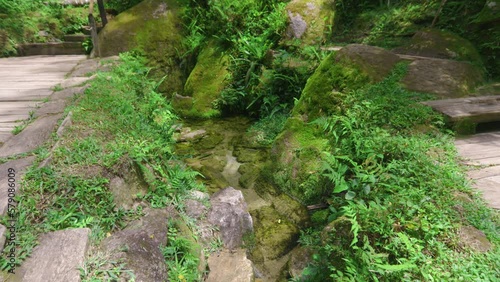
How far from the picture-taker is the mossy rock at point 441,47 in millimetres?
5863

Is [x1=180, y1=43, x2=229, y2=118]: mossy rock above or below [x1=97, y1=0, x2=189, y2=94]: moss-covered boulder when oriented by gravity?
below

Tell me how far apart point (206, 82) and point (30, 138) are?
A: 16.4 feet

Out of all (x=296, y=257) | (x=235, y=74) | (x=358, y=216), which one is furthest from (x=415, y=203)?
(x=235, y=74)

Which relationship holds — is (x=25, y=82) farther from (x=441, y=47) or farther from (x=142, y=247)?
(x=441, y=47)

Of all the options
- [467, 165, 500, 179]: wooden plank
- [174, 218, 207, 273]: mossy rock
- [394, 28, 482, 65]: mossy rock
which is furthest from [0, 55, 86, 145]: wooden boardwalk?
[394, 28, 482, 65]: mossy rock

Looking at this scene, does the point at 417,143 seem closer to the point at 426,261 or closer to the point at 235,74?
the point at 426,261

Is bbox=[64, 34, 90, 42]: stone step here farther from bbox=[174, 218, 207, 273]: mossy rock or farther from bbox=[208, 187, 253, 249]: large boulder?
bbox=[174, 218, 207, 273]: mossy rock

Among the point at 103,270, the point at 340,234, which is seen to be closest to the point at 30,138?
the point at 103,270

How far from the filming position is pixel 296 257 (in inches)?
154

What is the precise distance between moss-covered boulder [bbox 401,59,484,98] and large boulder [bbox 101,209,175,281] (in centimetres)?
375

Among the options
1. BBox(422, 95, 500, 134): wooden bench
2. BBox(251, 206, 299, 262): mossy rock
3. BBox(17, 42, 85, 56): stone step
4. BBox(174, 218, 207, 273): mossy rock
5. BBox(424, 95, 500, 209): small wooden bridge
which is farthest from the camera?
BBox(17, 42, 85, 56): stone step

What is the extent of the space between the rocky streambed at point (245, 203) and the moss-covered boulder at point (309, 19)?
8.49 ft

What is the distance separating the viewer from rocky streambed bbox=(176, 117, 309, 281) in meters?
3.92

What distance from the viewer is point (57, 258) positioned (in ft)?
8.07
